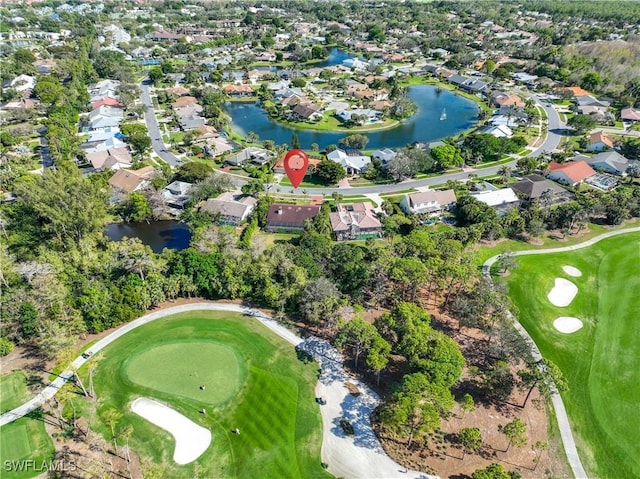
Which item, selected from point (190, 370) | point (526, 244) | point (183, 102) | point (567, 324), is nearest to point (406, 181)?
point (526, 244)

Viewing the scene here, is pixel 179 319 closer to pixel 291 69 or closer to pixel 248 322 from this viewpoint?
pixel 248 322

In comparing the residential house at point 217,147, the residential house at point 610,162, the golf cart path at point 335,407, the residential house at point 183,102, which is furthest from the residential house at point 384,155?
the residential house at point 183,102

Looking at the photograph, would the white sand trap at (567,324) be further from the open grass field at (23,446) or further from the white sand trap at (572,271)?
the open grass field at (23,446)

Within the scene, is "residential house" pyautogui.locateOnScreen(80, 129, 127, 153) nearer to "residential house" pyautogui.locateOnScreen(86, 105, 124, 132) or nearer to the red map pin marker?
"residential house" pyautogui.locateOnScreen(86, 105, 124, 132)

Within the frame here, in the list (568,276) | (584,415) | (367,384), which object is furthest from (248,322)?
(568,276)

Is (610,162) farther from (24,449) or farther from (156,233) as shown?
(24,449)
